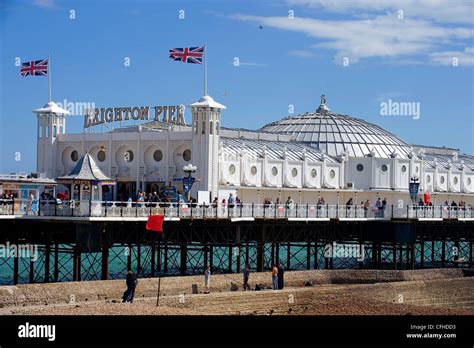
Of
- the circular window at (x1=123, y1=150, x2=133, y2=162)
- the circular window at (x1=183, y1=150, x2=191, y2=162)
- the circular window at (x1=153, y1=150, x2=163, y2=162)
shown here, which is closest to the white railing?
the circular window at (x1=183, y1=150, x2=191, y2=162)

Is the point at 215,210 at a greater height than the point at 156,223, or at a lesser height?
greater

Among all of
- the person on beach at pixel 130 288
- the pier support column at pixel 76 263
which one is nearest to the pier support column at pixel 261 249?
the pier support column at pixel 76 263

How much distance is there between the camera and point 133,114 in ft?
217

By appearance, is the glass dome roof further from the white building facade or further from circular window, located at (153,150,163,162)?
circular window, located at (153,150,163,162)

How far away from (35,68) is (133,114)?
7.16 metres

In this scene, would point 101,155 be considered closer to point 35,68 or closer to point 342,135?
point 35,68

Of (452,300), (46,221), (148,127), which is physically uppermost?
(148,127)

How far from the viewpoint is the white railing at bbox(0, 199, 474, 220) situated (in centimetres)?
4938

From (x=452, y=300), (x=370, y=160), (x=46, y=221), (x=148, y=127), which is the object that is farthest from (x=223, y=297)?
(x=370, y=160)

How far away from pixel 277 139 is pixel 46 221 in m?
33.0

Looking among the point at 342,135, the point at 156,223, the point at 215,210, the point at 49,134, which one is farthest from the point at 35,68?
the point at 342,135
